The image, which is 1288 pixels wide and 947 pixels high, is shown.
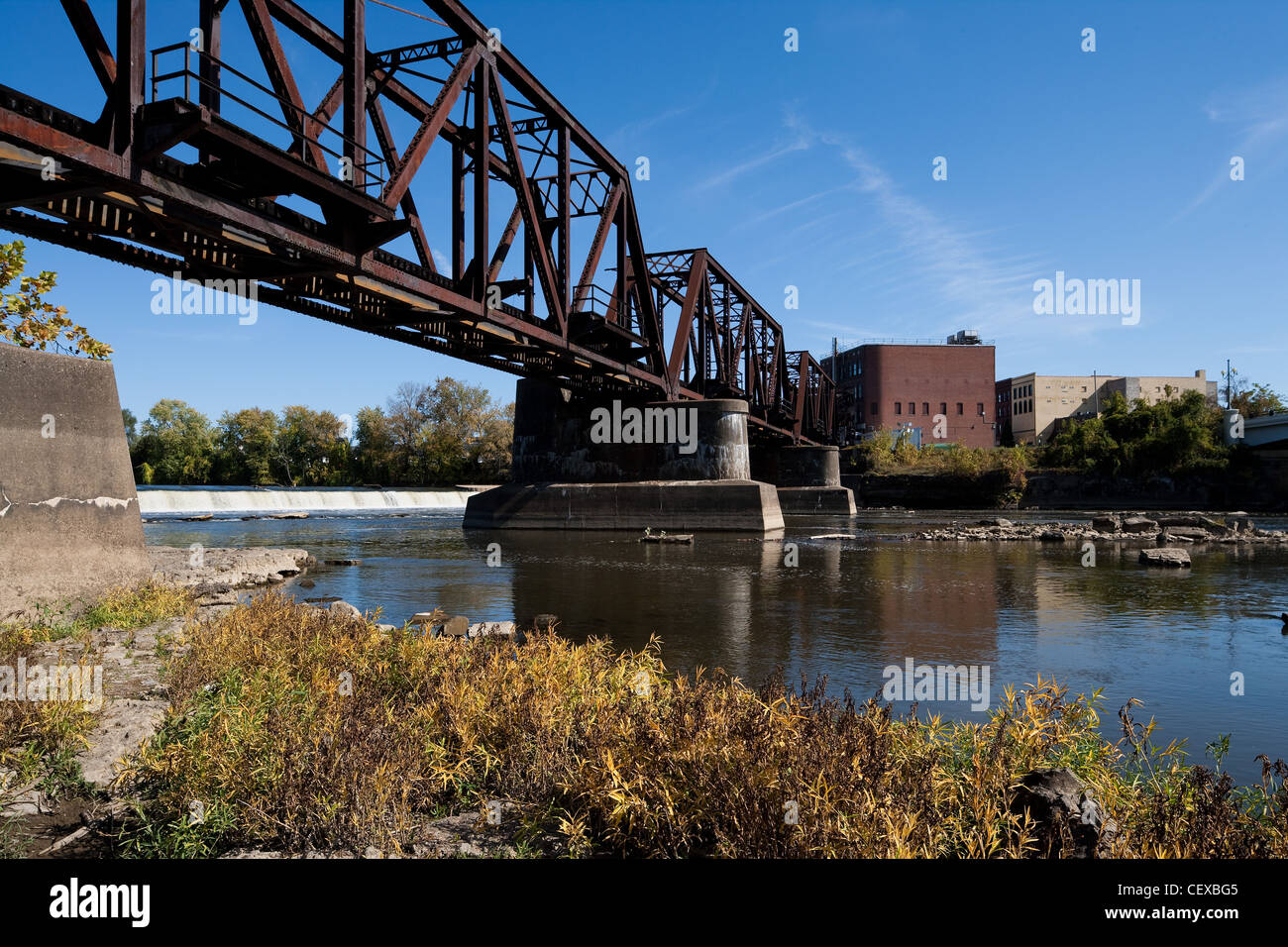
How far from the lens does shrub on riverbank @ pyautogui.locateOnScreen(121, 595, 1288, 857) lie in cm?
369

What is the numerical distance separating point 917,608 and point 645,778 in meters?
11.9

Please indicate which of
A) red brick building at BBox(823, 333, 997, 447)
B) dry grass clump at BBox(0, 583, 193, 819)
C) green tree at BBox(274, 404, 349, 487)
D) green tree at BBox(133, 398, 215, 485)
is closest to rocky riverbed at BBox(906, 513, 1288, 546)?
dry grass clump at BBox(0, 583, 193, 819)

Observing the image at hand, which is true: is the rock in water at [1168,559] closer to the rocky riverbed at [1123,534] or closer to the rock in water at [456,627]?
the rocky riverbed at [1123,534]

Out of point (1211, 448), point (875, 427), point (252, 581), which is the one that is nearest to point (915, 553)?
point (252, 581)

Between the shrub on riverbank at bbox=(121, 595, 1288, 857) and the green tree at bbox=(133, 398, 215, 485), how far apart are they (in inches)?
5051

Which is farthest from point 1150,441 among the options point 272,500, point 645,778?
point 645,778

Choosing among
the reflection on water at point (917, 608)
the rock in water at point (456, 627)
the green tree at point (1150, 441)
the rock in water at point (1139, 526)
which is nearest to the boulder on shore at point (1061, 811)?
the reflection on water at point (917, 608)

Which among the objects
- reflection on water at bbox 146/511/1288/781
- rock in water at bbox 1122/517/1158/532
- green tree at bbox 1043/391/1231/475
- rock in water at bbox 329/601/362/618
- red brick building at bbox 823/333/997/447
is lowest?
reflection on water at bbox 146/511/1288/781

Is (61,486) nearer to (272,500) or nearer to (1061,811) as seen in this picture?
(1061,811)

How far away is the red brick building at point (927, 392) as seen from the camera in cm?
10531

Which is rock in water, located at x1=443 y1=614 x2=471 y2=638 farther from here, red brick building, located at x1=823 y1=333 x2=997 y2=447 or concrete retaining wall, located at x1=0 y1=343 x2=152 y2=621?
red brick building, located at x1=823 y1=333 x2=997 y2=447

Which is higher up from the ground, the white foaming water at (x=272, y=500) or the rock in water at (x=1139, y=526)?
the white foaming water at (x=272, y=500)

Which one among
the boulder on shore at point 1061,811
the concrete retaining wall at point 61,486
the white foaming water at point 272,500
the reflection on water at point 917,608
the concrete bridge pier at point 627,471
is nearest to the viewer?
the boulder on shore at point 1061,811

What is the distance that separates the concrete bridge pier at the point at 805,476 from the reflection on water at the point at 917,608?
3244 centimetres
